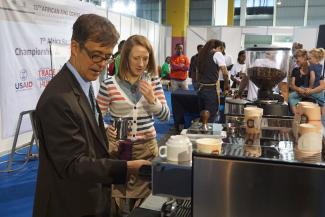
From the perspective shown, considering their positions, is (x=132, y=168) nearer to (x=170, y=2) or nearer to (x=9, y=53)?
(x=9, y=53)

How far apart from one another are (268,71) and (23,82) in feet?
11.0

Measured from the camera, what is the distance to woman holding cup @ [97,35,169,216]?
1.92 metres

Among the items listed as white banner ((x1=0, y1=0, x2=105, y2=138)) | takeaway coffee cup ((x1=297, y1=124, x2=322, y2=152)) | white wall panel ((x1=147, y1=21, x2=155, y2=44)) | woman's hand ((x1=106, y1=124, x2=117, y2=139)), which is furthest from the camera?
white wall panel ((x1=147, y1=21, x2=155, y2=44))

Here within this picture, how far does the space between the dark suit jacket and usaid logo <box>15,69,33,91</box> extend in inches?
135

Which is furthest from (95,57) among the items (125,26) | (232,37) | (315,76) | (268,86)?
(232,37)

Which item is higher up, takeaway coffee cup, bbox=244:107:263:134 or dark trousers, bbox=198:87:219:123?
takeaway coffee cup, bbox=244:107:263:134

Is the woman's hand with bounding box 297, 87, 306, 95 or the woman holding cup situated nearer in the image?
the woman holding cup

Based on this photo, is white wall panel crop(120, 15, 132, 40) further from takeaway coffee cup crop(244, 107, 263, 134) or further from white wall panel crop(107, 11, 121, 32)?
takeaway coffee cup crop(244, 107, 263, 134)

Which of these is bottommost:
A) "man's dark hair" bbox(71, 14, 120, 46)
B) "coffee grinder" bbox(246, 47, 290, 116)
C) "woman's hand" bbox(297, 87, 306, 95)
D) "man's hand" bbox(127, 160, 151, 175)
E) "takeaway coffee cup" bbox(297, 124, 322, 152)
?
"man's hand" bbox(127, 160, 151, 175)

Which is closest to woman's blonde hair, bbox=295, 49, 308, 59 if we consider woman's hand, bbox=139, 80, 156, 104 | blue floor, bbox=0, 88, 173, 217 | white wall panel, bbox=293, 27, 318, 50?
woman's hand, bbox=139, 80, 156, 104

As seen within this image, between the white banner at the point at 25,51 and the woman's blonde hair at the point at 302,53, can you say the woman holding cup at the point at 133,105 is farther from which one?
the woman's blonde hair at the point at 302,53

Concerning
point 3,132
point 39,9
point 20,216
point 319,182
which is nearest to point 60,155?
point 319,182

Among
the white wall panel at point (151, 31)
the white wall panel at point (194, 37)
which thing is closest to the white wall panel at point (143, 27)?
the white wall panel at point (151, 31)

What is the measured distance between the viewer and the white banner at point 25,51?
13.4 feet
